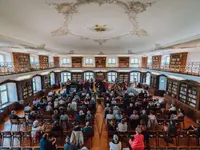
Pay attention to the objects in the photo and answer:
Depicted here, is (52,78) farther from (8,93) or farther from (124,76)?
(124,76)

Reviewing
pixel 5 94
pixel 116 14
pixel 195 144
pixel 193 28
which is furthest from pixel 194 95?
pixel 5 94

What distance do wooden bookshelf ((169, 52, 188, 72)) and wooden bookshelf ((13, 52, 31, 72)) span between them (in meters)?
14.0

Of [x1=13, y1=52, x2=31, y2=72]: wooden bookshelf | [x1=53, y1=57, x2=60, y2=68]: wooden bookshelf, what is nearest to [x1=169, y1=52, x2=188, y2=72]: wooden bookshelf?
[x1=13, y1=52, x2=31, y2=72]: wooden bookshelf

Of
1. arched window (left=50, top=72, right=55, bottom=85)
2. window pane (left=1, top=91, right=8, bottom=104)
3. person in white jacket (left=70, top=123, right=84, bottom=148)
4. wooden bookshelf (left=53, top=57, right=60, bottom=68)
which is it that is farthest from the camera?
wooden bookshelf (left=53, top=57, right=60, bottom=68)

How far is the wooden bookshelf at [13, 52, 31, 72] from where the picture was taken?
10.6m

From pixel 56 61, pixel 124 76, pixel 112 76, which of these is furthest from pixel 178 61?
pixel 56 61

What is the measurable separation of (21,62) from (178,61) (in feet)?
48.8

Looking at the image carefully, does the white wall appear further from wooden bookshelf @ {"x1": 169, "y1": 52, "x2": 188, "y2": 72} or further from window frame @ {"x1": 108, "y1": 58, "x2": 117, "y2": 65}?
wooden bookshelf @ {"x1": 169, "y1": 52, "x2": 188, "y2": 72}

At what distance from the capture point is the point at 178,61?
11820mm

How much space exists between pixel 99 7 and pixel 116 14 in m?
0.92

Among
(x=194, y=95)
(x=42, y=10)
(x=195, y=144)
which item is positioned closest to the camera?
(x=42, y=10)

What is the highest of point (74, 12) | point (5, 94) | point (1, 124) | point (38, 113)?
point (74, 12)

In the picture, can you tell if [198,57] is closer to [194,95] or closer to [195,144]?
[194,95]

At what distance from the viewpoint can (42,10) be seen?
161 inches
